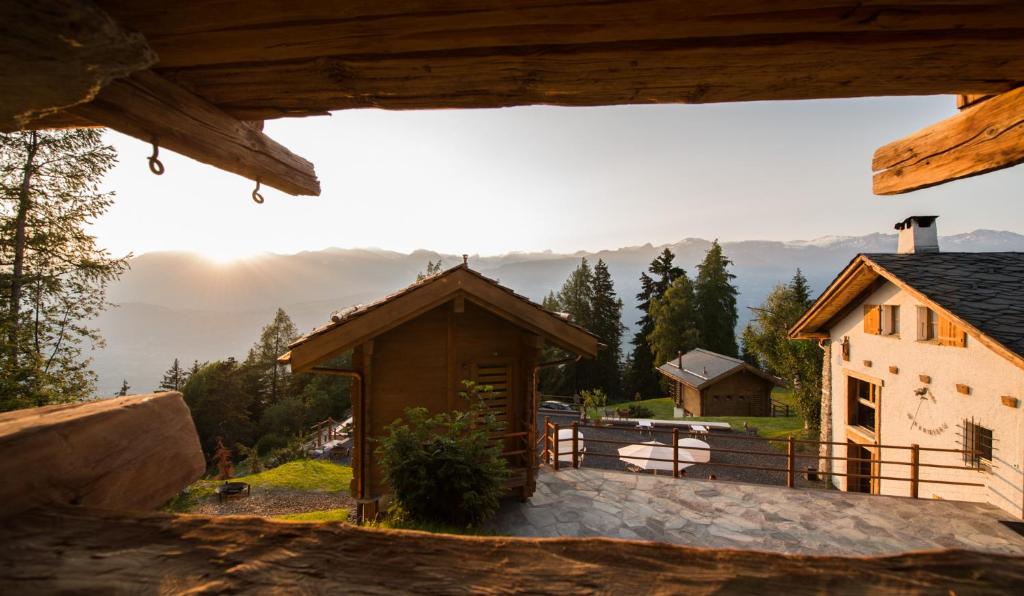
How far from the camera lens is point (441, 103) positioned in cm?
208

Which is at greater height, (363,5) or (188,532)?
(363,5)

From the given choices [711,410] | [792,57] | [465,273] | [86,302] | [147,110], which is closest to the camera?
[792,57]

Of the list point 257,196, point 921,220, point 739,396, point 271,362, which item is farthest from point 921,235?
point 271,362

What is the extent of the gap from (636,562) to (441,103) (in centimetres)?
194

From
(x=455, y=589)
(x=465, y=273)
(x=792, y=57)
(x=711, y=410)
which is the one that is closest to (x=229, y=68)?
(x=455, y=589)

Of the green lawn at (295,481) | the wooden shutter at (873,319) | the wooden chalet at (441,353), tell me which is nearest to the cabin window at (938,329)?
the wooden shutter at (873,319)

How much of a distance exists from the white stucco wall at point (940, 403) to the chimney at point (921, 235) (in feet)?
6.84

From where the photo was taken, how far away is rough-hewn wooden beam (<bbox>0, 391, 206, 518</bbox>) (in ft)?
3.74

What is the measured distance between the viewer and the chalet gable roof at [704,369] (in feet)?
94.9

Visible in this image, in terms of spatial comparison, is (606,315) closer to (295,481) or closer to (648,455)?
(648,455)

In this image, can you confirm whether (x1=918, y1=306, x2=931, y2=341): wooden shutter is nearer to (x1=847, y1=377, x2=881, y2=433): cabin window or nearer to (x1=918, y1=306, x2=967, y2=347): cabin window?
(x1=918, y1=306, x2=967, y2=347): cabin window

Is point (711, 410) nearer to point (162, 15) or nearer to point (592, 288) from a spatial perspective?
point (592, 288)

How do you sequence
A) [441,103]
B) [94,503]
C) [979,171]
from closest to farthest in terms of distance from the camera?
[94,503], [441,103], [979,171]

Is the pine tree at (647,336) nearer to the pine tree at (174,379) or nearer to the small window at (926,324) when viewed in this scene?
the small window at (926,324)
